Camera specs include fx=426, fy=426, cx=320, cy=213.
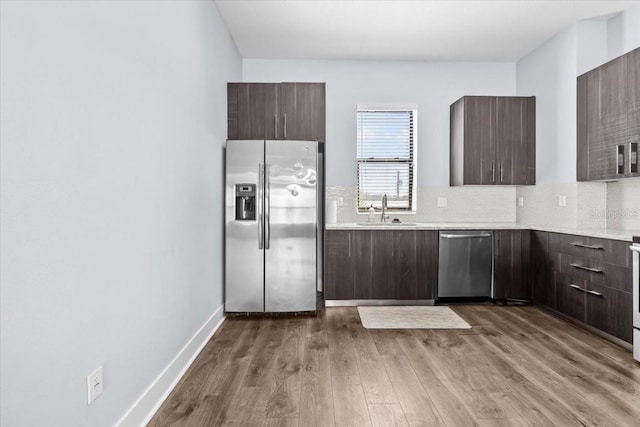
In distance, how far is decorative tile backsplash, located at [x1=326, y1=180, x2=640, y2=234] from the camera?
13.3ft

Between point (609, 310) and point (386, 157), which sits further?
point (386, 157)

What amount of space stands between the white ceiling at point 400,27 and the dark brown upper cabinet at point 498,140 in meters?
0.65

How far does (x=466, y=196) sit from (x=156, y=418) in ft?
13.8

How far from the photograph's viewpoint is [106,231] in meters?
1.78

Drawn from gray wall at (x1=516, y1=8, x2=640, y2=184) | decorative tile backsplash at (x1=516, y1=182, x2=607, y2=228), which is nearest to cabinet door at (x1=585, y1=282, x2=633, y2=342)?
decorative tile backsplash at (x1=516, y1=182, x2=607, y2=228)

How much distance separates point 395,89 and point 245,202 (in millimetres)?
2434

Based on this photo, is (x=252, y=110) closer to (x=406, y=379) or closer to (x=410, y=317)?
(x=410, y=317)

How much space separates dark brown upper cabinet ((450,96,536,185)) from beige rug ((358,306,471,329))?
1.51 m

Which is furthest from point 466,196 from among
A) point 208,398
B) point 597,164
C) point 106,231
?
point 106,231

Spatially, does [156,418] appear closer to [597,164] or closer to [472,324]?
[472,324]

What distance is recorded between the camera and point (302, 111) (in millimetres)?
4395

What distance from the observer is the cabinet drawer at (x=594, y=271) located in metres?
3.19

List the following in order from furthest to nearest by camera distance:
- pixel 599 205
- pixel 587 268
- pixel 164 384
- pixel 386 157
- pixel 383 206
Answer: pixel 386 157 → pixel 383 206 → pixel 599 205 → pixel 587 268 → pixel 164 384

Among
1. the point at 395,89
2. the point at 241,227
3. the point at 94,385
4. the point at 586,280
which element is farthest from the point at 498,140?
the point at 94,385
